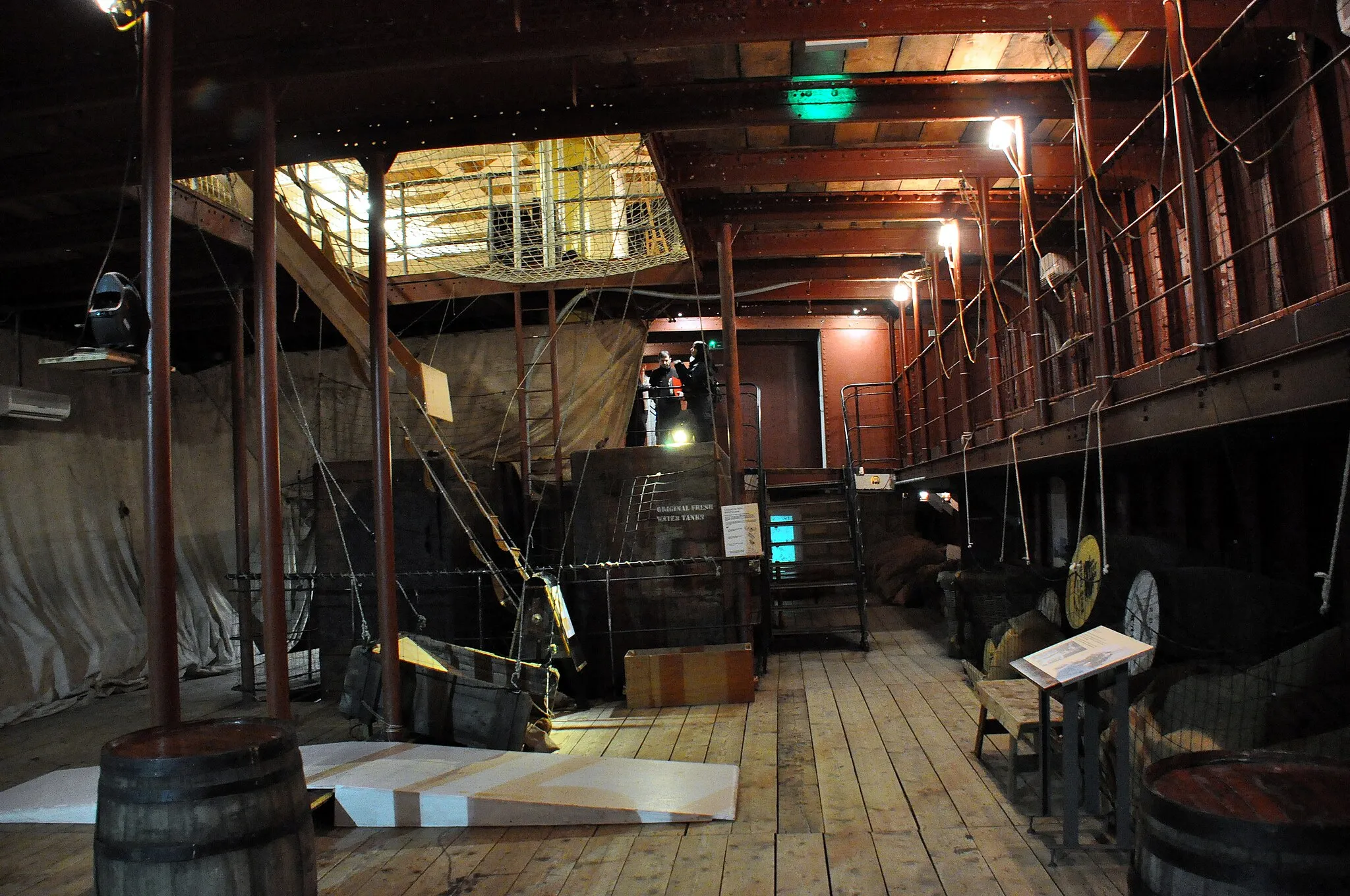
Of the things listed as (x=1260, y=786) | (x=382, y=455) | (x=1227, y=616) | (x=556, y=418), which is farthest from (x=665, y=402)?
(x=1260, y=786)

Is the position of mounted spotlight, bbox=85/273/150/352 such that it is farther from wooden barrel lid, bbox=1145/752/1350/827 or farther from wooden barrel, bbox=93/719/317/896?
wooden barrel lid, bbox=1145/752/1350/827

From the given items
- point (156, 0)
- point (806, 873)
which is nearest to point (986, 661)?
point (806, 873)

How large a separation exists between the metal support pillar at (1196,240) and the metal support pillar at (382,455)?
4.25 meters

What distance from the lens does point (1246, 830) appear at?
1774 mm

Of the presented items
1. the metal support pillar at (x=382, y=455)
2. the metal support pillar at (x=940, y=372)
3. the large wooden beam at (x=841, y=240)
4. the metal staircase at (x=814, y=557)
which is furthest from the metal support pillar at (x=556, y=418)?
the metal support pillar at (x=940, y=372)

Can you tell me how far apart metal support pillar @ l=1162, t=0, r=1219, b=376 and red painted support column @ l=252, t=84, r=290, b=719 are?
412 centimetres

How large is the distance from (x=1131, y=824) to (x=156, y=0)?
202 inches

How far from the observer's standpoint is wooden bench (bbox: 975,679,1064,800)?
411 centimetres

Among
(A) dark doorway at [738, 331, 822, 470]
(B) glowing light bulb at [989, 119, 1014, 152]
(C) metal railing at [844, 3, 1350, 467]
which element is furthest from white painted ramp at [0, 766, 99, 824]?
(A) dark doorway at [738, 331, 822, 470]

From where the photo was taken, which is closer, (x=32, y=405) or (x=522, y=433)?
(x=32, y=405)

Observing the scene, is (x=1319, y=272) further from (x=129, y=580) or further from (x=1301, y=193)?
(x=129, y=580)

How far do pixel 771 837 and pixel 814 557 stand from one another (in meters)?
7.70

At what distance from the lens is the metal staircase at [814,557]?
8773 mm

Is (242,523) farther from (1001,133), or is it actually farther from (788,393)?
(788,393)
